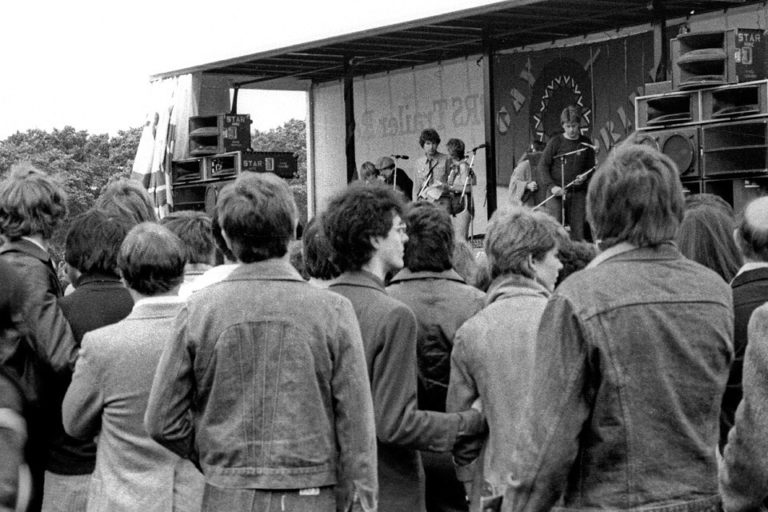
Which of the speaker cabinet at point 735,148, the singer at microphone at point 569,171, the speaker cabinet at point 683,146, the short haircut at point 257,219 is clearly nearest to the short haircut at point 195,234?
the short haircut at point 257,219

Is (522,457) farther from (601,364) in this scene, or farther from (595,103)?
(595,103)

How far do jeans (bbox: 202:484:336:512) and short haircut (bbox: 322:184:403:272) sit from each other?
892 millimetres

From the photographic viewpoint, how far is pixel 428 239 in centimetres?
425

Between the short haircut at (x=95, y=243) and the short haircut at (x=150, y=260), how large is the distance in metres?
0.37

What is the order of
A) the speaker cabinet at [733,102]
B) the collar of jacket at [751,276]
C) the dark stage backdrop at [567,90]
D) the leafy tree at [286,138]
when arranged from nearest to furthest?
the collar of jacket at [751,276] → the speaker cabinet at [733,102] → the dark stage backdrop at [567,90] → the leafy tree at [286,138]

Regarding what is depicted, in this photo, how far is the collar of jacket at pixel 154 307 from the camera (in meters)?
3.79

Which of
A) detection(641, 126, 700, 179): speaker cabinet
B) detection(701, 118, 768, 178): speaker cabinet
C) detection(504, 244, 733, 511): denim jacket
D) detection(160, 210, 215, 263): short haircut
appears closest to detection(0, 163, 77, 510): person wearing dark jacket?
detection(160, 210, 215, 263): short haircut

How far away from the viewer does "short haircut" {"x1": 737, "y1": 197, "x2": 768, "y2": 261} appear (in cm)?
331

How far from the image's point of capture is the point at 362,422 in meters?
3.17

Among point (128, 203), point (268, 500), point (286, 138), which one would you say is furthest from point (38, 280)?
point (286, 138)

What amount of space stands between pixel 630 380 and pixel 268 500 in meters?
0.98

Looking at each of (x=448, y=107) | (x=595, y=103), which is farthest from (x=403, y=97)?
(x=595, y=103)

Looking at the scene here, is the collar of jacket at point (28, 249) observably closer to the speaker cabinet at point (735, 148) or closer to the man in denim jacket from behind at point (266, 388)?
the man in denim jacket from behind at point (266, 388)

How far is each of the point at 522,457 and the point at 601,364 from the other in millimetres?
265
